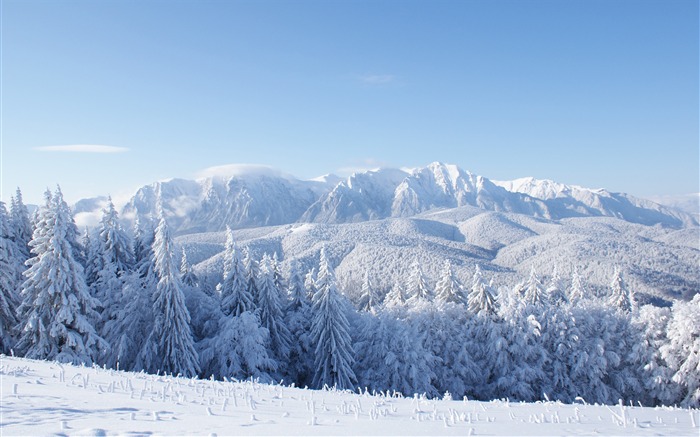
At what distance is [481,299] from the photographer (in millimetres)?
36281

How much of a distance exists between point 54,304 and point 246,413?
2307 centimetres

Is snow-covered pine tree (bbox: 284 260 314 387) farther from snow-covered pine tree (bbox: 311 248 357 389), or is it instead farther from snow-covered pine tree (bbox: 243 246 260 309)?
snow-covered pine tree (bbox: 243 246 260 309)

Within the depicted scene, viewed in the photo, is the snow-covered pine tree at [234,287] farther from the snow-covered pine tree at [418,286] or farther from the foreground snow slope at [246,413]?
the foreground snow slope at [246,413]

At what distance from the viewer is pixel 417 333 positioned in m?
33.2

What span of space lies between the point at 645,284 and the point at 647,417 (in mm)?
204808

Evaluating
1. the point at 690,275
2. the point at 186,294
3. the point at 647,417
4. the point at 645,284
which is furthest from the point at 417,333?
the point at 690,275

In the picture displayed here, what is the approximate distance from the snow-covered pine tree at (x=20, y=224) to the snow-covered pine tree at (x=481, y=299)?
41473 millimetres

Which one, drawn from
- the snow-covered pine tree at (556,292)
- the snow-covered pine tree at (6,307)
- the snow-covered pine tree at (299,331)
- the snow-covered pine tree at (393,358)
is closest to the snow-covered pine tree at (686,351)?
the snow-covered pine tree at (556,292)

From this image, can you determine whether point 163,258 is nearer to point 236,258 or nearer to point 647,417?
point 236,258

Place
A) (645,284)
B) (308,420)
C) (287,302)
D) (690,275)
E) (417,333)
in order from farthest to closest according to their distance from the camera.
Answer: (690,275) → (645,284) → (287,302) → (417,333) → (308,420)

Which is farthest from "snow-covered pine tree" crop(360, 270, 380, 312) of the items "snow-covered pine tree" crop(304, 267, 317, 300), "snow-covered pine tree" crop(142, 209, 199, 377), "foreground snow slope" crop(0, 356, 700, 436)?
"foreground snow slope" crop(0, 356, 700, 436)

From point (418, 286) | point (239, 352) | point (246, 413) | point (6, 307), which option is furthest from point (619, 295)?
point (6, 307)

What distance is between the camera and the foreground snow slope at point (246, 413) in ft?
19.6

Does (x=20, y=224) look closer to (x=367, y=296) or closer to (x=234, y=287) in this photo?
(x=234, y=287)
